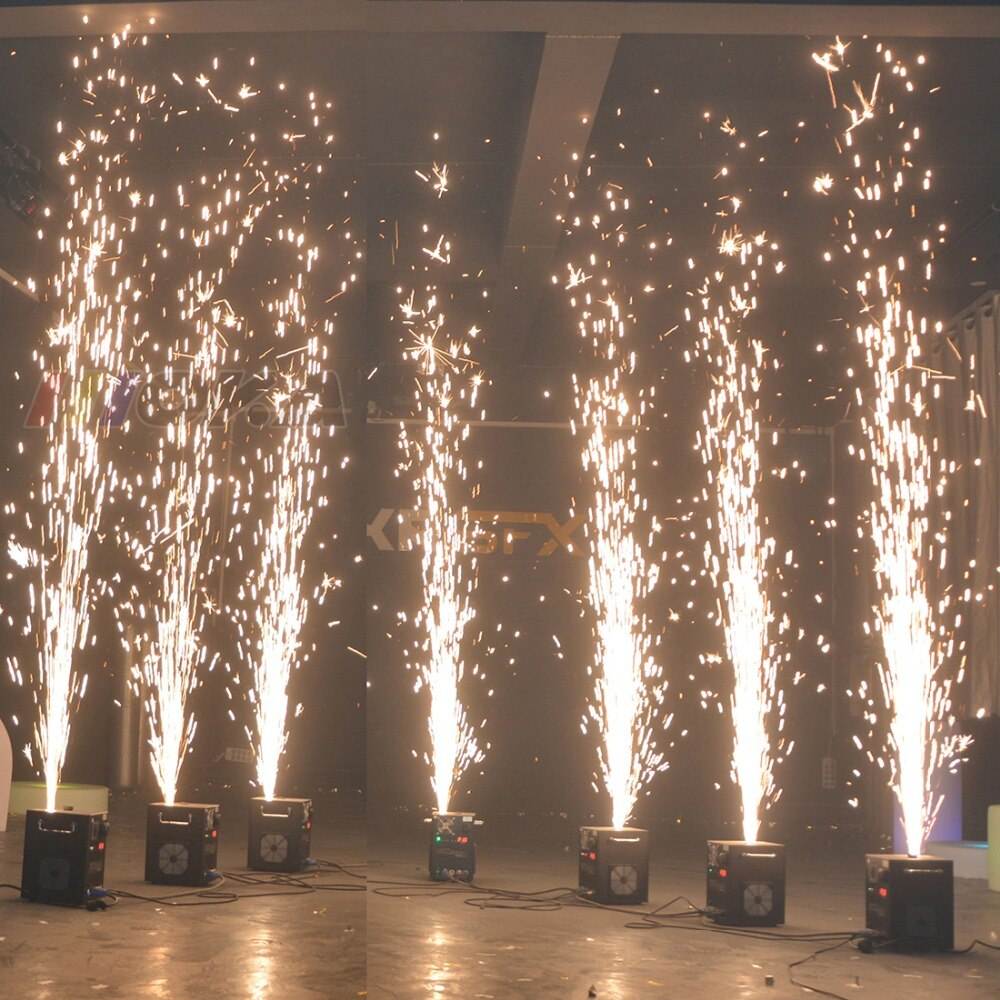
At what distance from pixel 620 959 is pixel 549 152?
3359mm

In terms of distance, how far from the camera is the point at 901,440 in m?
9.41

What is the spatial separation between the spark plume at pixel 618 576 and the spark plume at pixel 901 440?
6.23ft

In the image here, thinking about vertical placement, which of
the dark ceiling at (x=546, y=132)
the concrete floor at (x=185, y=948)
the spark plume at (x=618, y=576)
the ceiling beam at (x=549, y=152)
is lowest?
the concrete floor at (x=185, y=948)

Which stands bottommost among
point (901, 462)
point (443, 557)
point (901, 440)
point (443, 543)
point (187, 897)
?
point (187, 897)

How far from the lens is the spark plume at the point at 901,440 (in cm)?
518

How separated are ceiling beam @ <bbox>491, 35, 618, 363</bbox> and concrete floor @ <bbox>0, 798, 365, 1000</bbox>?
11.0 ft

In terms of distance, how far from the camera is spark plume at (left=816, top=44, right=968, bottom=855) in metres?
5.18

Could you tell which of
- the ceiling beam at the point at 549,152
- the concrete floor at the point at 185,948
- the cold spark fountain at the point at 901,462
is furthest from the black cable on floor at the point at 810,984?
the ceiling beam at the point at 549,152

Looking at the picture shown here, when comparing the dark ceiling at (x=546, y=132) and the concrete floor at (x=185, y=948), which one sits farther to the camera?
the dark ceiling at (x=546, y=132)

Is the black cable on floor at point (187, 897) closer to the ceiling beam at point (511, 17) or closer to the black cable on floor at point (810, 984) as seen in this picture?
the black cable on floor at point (810, 984)

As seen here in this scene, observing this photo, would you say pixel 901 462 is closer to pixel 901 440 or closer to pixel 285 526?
pixel 901 440

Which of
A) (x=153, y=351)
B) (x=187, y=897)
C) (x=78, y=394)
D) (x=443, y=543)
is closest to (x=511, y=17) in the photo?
(x=187, y=897)

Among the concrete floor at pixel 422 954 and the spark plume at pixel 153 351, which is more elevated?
the spark plume at pixel 153 351

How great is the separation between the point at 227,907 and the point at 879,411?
6.28m
